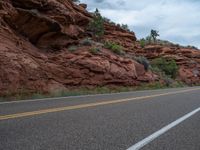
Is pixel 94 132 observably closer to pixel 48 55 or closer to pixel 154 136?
pixel 154 136

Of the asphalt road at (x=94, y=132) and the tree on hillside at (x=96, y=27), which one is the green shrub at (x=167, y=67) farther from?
the asphalt road at (x=94, y=132)

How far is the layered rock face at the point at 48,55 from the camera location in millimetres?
19172

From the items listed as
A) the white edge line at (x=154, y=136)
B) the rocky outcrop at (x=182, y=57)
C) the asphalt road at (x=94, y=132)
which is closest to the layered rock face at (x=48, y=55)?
the asphalt road at (x=94, y=132)

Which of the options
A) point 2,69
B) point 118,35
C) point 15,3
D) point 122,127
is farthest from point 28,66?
point 118,35

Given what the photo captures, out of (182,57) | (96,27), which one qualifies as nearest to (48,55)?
(96,27)

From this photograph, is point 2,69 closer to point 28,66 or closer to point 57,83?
point 28,66

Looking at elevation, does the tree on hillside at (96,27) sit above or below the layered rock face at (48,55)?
above

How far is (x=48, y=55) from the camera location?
24031 millimetres

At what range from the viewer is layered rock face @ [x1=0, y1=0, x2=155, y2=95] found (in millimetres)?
19172

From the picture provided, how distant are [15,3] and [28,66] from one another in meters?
5.72

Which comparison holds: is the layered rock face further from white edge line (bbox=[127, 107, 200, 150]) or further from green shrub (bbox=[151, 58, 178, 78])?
green shrub (bbox=[151, 58, 178, 78])

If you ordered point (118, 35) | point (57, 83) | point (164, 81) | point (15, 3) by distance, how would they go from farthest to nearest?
point (118, 35) < point (164, 81) < point (15, 3) < point (57, 83)

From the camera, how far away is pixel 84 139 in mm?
5727

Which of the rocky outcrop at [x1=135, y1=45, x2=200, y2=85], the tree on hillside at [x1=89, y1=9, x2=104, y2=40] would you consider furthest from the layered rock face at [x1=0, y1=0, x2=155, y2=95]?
the rocky outcrop at [x1=135, y1=45, x2=200, y2=85]
